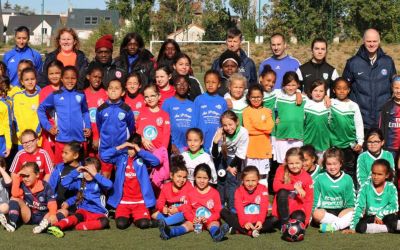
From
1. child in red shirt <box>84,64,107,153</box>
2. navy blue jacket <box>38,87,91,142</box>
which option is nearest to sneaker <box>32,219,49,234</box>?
navy blue jacket <box>38,87,91,142</box>

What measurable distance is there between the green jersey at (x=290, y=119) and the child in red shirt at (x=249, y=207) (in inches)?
46.8

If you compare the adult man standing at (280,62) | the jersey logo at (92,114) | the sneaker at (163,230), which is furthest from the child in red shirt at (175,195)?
the adult man standing at (280,62)

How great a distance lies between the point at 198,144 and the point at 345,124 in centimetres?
176

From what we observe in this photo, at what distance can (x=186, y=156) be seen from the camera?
21.9 feet

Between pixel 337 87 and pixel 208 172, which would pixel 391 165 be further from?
pixel 208 172

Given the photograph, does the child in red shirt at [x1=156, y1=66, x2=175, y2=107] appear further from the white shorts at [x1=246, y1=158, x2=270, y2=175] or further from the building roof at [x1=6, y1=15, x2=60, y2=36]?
the building roof at [x1=6, y1=15, x2=60, y2=36]

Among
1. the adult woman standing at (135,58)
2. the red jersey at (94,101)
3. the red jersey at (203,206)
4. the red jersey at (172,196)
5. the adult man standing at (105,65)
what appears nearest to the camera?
the red jersey at (203,206)

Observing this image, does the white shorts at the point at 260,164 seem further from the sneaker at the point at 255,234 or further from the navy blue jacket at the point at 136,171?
the sneaker at the point at 255,234

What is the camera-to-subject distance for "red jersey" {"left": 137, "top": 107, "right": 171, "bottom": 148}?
6.85m

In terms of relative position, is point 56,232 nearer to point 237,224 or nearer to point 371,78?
point 237,224

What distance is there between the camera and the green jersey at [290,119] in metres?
7.18

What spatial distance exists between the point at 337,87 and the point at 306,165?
1038 mm

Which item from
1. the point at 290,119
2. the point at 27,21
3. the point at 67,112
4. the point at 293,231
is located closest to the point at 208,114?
the point at 290,119

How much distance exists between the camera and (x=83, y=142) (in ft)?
23.2
